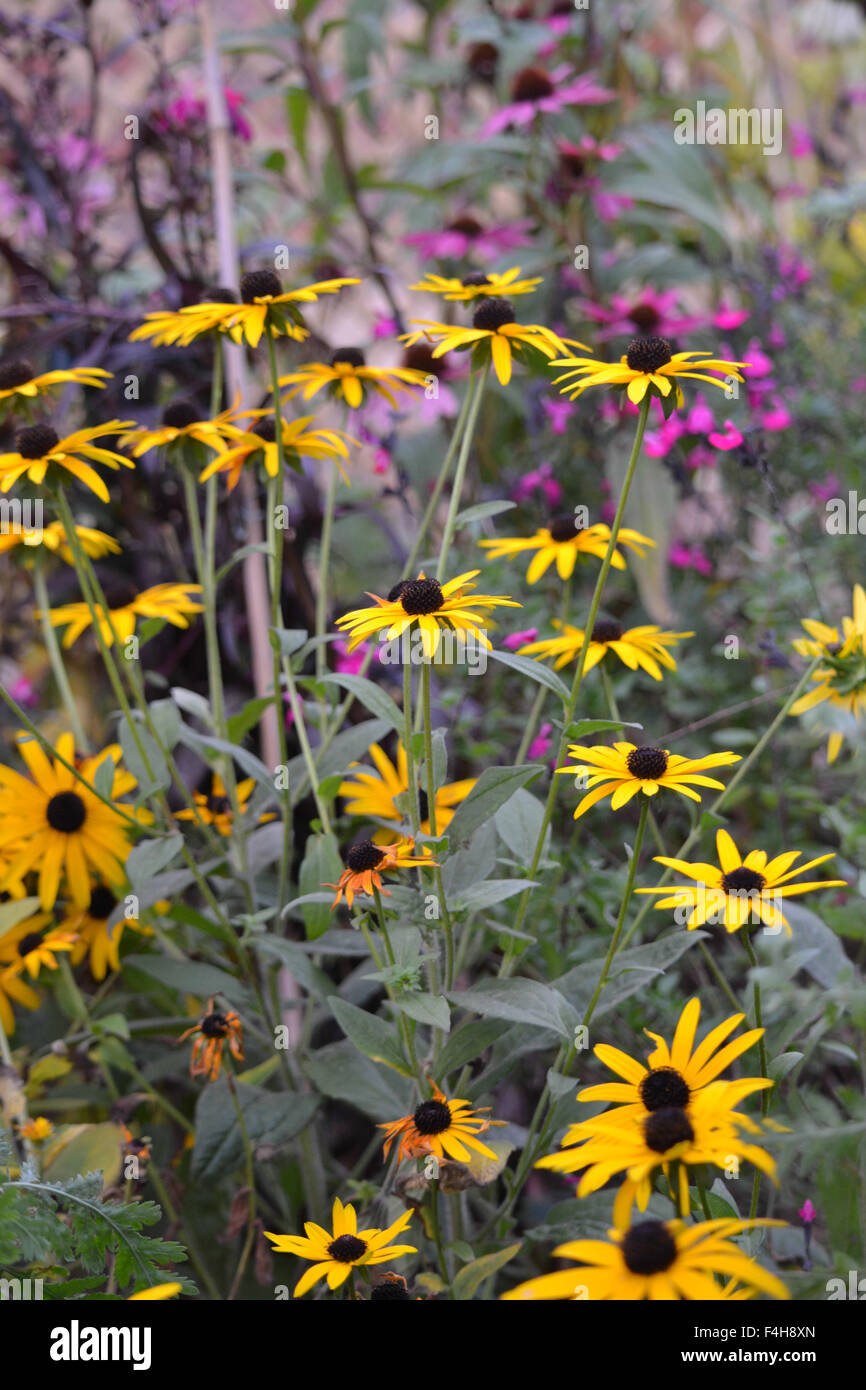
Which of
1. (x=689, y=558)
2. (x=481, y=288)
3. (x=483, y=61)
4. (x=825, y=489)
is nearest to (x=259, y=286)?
(x=481, y=288)

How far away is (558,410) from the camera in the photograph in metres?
1.24

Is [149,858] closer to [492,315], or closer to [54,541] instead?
[54,541]

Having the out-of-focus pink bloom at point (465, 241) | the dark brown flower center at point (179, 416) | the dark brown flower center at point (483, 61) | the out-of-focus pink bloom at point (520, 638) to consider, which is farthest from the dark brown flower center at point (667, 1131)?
the dark brown flower center at point (483, 61)

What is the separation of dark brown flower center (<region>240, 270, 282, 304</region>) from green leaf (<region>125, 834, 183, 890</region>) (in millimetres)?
334

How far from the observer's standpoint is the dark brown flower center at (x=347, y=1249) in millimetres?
541

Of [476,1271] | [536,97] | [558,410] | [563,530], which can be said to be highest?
[536,97]

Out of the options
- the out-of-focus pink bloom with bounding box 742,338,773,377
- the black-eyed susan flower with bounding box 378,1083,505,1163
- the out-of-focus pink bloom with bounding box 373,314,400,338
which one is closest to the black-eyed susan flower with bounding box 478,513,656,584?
the black-eyed susan flower with bounding box 378,1083,505,1163

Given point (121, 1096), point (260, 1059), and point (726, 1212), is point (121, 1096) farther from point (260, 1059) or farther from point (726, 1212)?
point (726, 1212)

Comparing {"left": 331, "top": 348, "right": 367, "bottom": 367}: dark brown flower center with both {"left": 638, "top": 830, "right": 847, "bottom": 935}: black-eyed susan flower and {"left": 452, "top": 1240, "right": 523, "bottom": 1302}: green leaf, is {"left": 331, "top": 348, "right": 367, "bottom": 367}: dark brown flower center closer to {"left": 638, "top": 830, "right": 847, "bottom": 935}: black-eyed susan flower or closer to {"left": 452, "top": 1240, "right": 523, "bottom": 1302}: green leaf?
{"left": 638, "top": 830, "right": 847, "bottom": 935}: black-eyed susan flower

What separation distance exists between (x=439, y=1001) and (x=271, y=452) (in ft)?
1.17

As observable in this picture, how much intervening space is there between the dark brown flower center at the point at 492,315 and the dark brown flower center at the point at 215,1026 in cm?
45

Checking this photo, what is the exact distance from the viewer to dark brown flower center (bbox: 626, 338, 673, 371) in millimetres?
599

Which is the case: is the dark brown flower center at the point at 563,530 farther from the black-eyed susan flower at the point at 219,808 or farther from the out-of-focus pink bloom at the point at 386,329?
the out-of-focus pink bloom at the point at 386,329

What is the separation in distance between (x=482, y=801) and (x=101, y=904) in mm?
404
